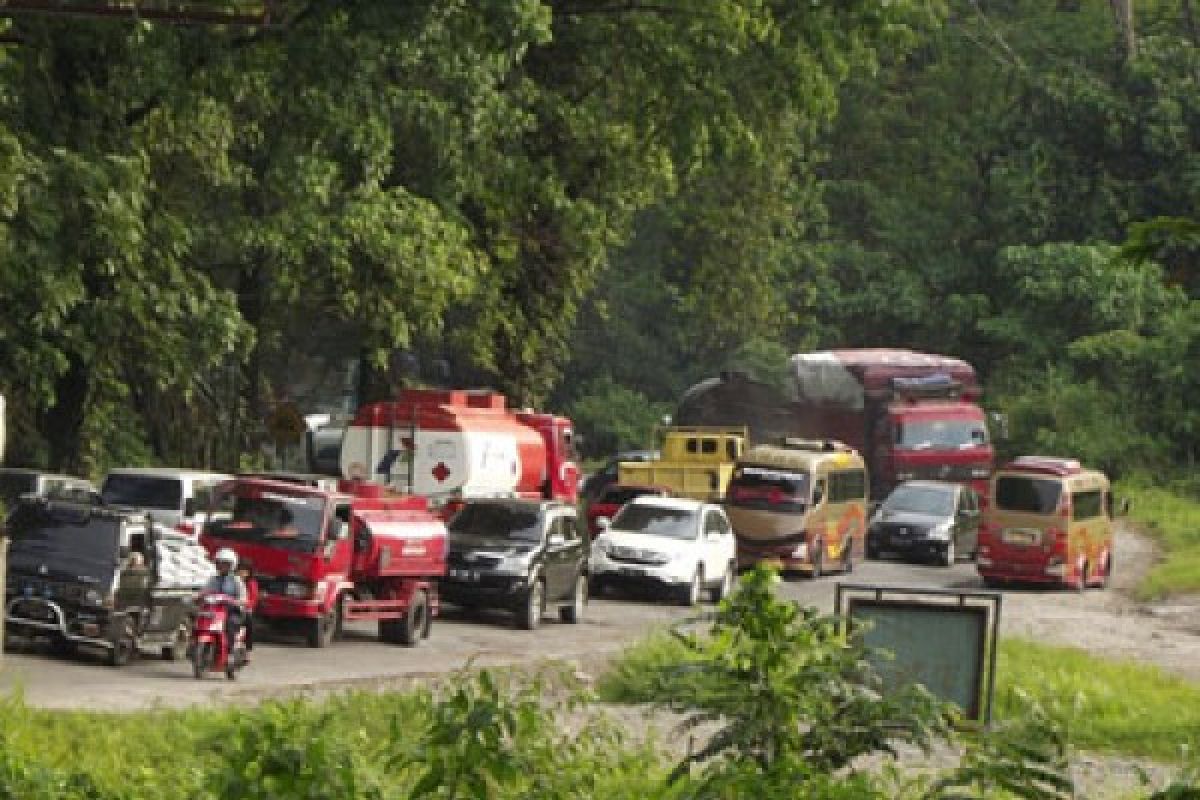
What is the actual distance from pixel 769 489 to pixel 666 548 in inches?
274

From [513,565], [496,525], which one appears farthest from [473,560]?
[496,525]

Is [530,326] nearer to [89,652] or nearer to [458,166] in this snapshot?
[458,166]

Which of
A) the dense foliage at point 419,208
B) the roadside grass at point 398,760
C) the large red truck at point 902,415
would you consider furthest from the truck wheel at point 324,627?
the large red truck at point 902,415

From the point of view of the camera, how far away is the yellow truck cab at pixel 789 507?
51.9 m

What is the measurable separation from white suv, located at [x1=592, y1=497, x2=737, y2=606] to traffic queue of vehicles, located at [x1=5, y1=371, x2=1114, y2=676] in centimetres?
4

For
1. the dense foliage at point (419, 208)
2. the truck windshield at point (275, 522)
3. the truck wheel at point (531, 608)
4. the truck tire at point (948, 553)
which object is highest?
the dense foliage at point (419, 208)

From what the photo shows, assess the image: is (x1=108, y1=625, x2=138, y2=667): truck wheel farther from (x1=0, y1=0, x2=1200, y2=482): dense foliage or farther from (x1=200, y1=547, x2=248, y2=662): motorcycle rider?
(x1=0, y1=0, x2=1200, y2=482): dense foliage

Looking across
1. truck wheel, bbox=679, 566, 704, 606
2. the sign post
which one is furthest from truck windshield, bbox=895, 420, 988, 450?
the sign post

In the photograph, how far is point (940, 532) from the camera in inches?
2295

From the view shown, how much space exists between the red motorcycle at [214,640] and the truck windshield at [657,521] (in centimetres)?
1764

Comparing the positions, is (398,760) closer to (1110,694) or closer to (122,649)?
(122,649)

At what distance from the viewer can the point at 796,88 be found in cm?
4825

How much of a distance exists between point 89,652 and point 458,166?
614 inches

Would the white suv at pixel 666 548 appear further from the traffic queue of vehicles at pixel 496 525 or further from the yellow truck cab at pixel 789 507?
the yellow truck cab at pixel 789 507
